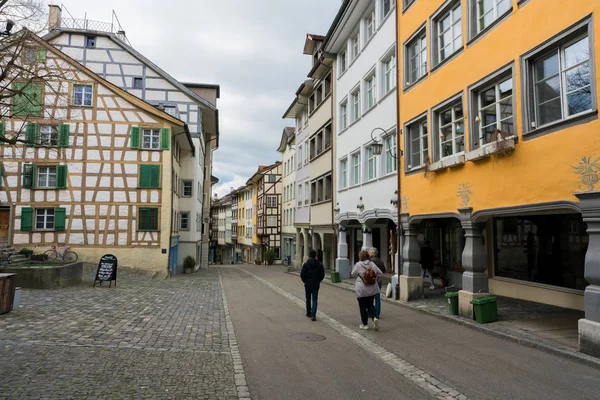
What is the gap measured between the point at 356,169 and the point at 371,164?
84.4 inches

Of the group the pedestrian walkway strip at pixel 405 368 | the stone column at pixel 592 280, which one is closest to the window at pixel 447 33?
the stone column at pixel 592 280

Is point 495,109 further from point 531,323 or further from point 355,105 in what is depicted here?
point 355,105

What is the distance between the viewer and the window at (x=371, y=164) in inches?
709

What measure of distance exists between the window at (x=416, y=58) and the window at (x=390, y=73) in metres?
1.57

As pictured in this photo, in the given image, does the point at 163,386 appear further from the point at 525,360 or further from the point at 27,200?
the point at 27,200

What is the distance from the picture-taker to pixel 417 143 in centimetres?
1421

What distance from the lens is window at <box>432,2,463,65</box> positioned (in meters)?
11.8

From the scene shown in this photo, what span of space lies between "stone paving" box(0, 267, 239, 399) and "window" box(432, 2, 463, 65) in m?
9.33

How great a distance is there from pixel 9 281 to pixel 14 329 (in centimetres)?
217

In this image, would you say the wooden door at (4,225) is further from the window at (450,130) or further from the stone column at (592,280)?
the stone column at (592,280)

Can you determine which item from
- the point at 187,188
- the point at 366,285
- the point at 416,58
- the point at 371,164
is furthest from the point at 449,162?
the point at 187,188

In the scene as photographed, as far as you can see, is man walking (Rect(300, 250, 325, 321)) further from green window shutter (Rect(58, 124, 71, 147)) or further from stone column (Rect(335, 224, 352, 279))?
green window shutter (Rect(58, 124, 71, 147))

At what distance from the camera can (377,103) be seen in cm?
1764

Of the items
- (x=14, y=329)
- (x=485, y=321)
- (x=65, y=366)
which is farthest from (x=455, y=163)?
(x=14, y=329)
